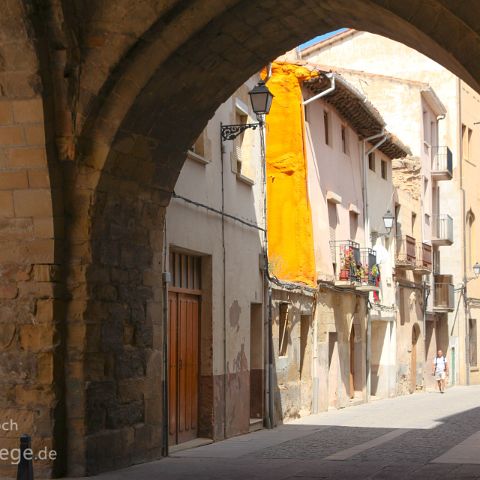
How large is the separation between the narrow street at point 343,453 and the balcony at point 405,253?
10.9m

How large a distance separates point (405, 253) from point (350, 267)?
7.52 m

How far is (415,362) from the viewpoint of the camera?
35.4m

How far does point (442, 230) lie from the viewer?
3853 cm

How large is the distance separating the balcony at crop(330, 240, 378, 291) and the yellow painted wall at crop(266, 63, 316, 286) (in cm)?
302

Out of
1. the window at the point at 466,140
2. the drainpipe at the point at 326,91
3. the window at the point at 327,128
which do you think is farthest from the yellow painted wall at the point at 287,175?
the window at the point at 466,140

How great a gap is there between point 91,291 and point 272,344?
8454 millimetres

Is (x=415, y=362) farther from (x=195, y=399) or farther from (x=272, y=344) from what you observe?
(x=195, y=399)

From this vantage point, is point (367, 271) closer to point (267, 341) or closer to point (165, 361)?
point (267, 341)

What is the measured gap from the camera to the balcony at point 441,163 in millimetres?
38344

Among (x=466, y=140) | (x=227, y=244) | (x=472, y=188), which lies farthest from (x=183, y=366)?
(x=472, y=188)

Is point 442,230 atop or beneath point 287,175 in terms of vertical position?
atop

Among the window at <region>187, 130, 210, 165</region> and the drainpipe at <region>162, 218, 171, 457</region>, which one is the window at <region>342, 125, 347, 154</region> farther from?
the drainpipe at <region>162, 218, 171, 457</region>

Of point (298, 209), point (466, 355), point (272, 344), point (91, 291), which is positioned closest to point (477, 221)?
point (466, 355)

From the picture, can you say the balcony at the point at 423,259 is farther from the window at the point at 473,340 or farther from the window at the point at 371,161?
the window at the point at 473,340
